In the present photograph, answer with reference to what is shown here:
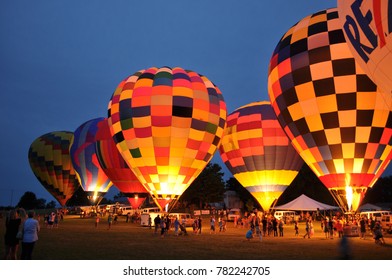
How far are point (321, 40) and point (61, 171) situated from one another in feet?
90.0

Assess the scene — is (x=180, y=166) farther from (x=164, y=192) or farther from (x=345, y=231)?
(x=345, y=231)

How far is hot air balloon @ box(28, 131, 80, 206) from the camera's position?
3522 cm

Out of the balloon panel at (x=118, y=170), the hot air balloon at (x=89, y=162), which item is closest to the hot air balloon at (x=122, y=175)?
the balloon panel at (x=118, y=170)

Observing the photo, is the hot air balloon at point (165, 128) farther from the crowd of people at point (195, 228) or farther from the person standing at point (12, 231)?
the person standing at point (12, 231)

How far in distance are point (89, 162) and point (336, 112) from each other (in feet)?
67.1

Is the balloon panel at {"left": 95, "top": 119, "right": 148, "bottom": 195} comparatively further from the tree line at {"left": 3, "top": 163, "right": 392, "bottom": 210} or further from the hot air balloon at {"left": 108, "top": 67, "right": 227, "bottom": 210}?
the tree line at {"left": 3, "top": 163, "right": 392, "bottom": 210}

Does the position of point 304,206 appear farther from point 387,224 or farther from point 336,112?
point 336,112

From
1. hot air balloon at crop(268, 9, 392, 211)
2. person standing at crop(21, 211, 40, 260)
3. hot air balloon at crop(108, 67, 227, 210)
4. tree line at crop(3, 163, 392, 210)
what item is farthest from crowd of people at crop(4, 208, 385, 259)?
tree line at crop(3, 163, 392, 210)

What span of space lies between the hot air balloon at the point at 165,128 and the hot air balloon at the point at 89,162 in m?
9.84

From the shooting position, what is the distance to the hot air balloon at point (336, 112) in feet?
49.0

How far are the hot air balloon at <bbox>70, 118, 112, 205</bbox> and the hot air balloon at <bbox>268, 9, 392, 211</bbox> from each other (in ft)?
59.5

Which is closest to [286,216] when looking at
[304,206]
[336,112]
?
[304,206]

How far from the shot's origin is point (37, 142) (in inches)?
1465

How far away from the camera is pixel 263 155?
23.5 metres
